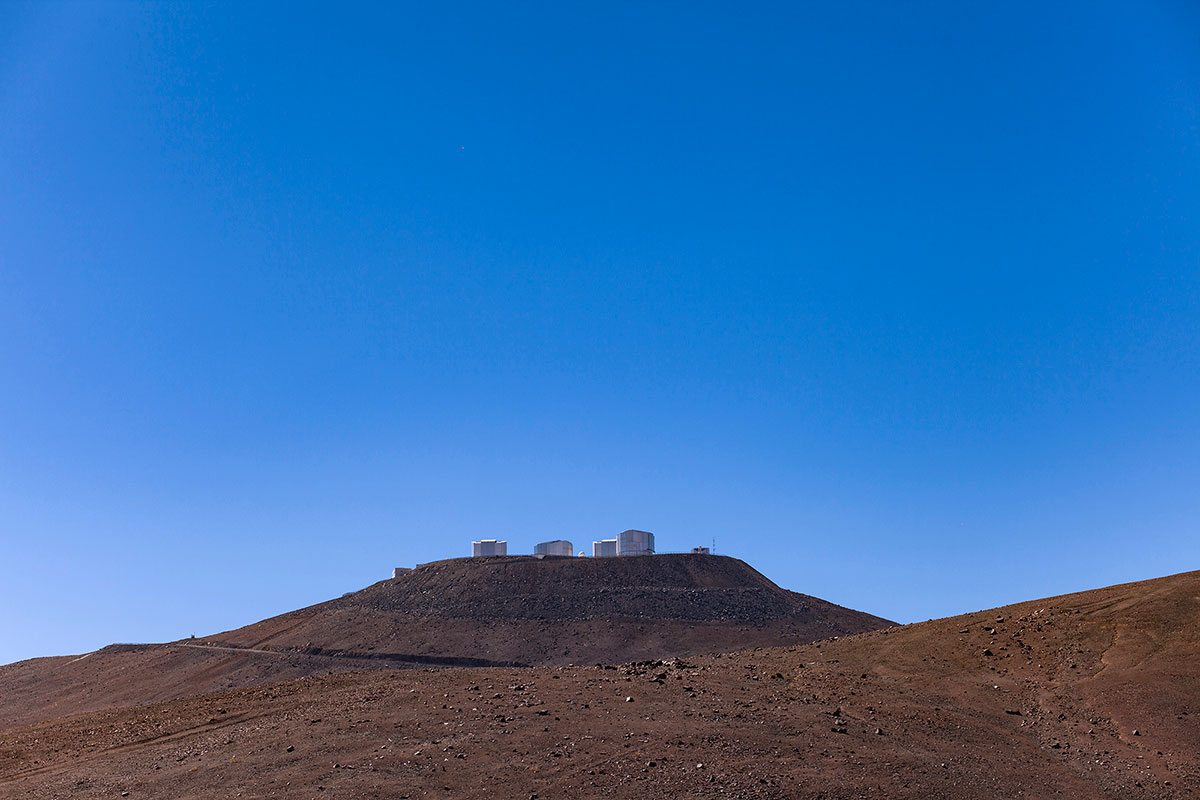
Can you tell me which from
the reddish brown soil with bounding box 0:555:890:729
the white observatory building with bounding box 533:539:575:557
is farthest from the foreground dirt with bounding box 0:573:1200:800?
the white observatory building with bounding box 533:539:575:557

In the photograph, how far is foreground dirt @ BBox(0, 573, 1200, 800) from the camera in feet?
62.5

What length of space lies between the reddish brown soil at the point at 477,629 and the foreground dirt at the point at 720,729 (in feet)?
97.6

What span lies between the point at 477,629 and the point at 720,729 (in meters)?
45.6

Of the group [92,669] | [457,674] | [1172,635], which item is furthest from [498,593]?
[1172,635]

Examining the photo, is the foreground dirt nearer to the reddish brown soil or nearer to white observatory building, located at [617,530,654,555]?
the reddish brown soil

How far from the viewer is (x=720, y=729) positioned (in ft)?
67.7

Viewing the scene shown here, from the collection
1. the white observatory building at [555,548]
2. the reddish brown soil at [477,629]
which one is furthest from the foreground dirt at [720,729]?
the white observatory building at [555,548]

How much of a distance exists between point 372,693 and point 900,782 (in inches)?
455

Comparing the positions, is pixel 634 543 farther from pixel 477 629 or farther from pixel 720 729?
pixel 720 729

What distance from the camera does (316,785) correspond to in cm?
1888

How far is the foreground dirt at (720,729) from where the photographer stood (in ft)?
62.5

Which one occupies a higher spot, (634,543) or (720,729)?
(634,543)

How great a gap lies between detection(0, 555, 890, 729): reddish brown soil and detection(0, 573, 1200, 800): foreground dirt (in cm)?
2975

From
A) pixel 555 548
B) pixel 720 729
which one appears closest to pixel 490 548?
pixel 555 548
